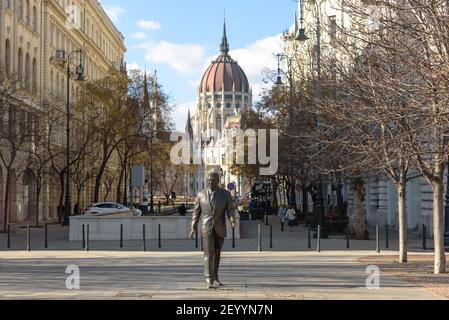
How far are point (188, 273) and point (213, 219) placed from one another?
13.0 ft

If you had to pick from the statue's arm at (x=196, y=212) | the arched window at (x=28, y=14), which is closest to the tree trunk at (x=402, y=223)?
the statue's arm at (x=196, y=212)

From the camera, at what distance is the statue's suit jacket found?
13.9 metres

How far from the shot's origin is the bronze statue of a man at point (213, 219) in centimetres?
1388

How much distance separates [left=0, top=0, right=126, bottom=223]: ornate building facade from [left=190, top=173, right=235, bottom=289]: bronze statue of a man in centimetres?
2785

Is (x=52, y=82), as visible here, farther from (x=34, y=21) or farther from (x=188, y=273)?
(x=188, y=273)

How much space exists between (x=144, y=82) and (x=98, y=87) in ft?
10.5

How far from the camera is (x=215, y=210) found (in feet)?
45.7

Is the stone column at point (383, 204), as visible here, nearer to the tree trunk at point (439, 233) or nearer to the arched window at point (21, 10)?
the tree trunk at point (439, 233)

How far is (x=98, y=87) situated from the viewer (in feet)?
175

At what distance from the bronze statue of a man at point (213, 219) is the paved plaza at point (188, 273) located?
512mm

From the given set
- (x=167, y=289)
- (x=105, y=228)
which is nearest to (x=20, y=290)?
(x=167, y=289)

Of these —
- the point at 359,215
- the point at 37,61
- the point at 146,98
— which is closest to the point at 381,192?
the point at 359,215

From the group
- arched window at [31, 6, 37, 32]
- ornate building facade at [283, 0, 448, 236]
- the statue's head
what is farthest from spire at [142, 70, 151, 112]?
the statue's head

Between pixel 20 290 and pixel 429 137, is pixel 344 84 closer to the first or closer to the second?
pixel 429 137
